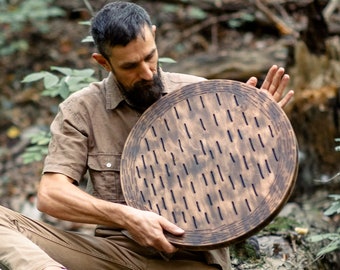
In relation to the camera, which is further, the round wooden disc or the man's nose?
the man's nose

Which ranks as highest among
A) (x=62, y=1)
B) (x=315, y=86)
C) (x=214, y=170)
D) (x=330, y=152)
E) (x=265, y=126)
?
(x=265, y=126)

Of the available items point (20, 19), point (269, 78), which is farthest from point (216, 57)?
point (269, 78)

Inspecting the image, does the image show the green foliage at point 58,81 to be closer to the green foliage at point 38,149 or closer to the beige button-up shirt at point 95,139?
the green foliage at point 38,149

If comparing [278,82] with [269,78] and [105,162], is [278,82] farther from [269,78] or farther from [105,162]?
[105,162]

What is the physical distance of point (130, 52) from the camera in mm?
3033

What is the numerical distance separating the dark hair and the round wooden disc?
1.13 ft

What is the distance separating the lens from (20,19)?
7891 mm

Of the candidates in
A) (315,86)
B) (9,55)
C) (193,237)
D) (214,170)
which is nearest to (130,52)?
(214,170)

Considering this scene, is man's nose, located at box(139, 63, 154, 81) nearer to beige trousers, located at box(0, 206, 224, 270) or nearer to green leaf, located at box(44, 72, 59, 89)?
beige trousers, located at box(0, 206, 224, 270)

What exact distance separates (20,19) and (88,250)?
17.4 ft

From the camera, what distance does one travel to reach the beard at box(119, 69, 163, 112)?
310 cm

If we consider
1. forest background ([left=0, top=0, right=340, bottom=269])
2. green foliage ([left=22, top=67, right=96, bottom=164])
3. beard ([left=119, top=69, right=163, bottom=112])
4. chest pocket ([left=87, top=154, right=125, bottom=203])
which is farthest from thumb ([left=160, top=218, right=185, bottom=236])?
forest background ([left=0, top=0, right=340, bottom=269])

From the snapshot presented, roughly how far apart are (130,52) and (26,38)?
6003mm

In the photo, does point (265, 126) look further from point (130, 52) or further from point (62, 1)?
point (62, 1)
